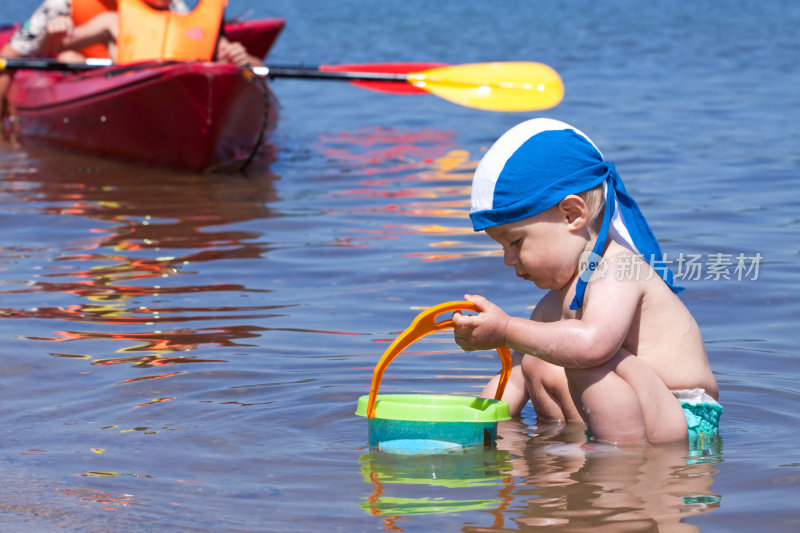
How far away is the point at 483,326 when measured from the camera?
2.87 m

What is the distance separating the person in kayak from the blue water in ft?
2.95

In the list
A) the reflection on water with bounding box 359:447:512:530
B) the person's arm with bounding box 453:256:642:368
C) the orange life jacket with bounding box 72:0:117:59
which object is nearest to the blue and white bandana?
the person's arm with bounding box 453:256:642:368

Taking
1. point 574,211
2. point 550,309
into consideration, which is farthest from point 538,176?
point 550,309

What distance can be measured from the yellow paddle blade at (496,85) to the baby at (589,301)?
215 inches

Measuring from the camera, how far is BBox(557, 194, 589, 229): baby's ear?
296cm

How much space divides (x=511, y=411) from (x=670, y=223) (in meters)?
3.03

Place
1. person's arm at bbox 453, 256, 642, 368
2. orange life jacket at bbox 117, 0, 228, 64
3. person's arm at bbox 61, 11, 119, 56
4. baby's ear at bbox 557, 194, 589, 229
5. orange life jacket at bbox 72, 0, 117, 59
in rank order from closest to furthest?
person's arm at bbox 453, 256, 642, 368, baby's ear at bbox 557, 194, 589, 229, orange life jacket at bbox 117, 0, 228, 64, person's arm at bbox 61, 11, 119, 56, orange life jacket at bbox 72, 0, 117, 59

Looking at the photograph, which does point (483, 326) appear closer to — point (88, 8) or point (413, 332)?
point (413, 332)

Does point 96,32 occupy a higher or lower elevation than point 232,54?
higher

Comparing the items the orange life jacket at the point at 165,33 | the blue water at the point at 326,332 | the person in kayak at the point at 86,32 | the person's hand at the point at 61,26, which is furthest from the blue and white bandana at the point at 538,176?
the person's hand at the point at 61,26

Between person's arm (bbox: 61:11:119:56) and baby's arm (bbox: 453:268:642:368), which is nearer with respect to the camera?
baby's arm (bbox: 453:268:642:368)

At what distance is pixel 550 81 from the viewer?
8578 mm

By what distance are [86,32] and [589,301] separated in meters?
7.45

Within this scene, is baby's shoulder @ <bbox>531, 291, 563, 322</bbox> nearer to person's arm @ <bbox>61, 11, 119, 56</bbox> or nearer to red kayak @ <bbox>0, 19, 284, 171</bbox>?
red kayak @ <bbox>0, 19, 284, 171</bbox>
